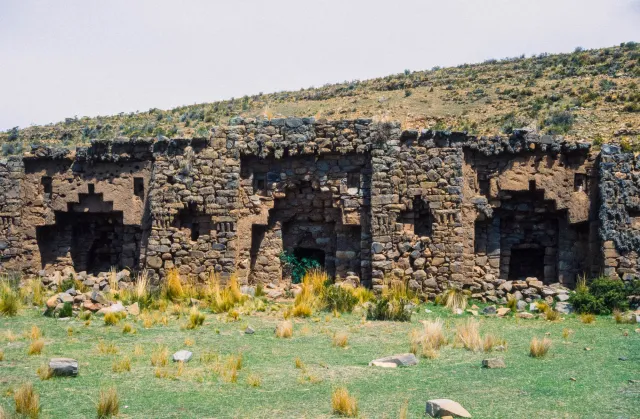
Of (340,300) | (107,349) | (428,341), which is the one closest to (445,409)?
(428,341)

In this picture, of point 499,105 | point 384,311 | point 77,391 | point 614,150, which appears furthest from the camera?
point 499,105

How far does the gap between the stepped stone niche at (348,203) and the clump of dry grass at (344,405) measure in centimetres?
953

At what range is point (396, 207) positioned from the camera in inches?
719

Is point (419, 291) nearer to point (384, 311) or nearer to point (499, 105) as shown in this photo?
point (384, 311)

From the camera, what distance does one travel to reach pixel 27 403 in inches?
340

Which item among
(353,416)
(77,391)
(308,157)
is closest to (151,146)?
(308,157)

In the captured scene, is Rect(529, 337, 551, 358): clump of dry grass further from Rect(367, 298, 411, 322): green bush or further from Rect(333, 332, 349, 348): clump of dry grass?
Rect(367, 298, 411, 322): green bush

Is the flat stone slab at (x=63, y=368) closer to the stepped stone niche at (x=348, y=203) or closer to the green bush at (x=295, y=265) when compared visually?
the stepped stone niche at (x=348, y=203)

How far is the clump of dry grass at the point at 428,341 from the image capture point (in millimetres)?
11758

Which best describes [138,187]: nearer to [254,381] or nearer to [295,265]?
[295,265]

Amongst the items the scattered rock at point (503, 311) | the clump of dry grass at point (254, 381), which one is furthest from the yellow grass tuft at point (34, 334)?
the scattered rock at point (503, 311)

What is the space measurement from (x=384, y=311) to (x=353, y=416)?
277 inches

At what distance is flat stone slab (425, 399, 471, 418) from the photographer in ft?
26.9

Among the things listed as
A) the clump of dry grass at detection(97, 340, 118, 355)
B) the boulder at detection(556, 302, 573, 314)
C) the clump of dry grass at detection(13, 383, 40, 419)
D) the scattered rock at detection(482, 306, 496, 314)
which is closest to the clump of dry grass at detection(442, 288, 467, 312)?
the scattered rock at detection(482, 306, 496, 314)
